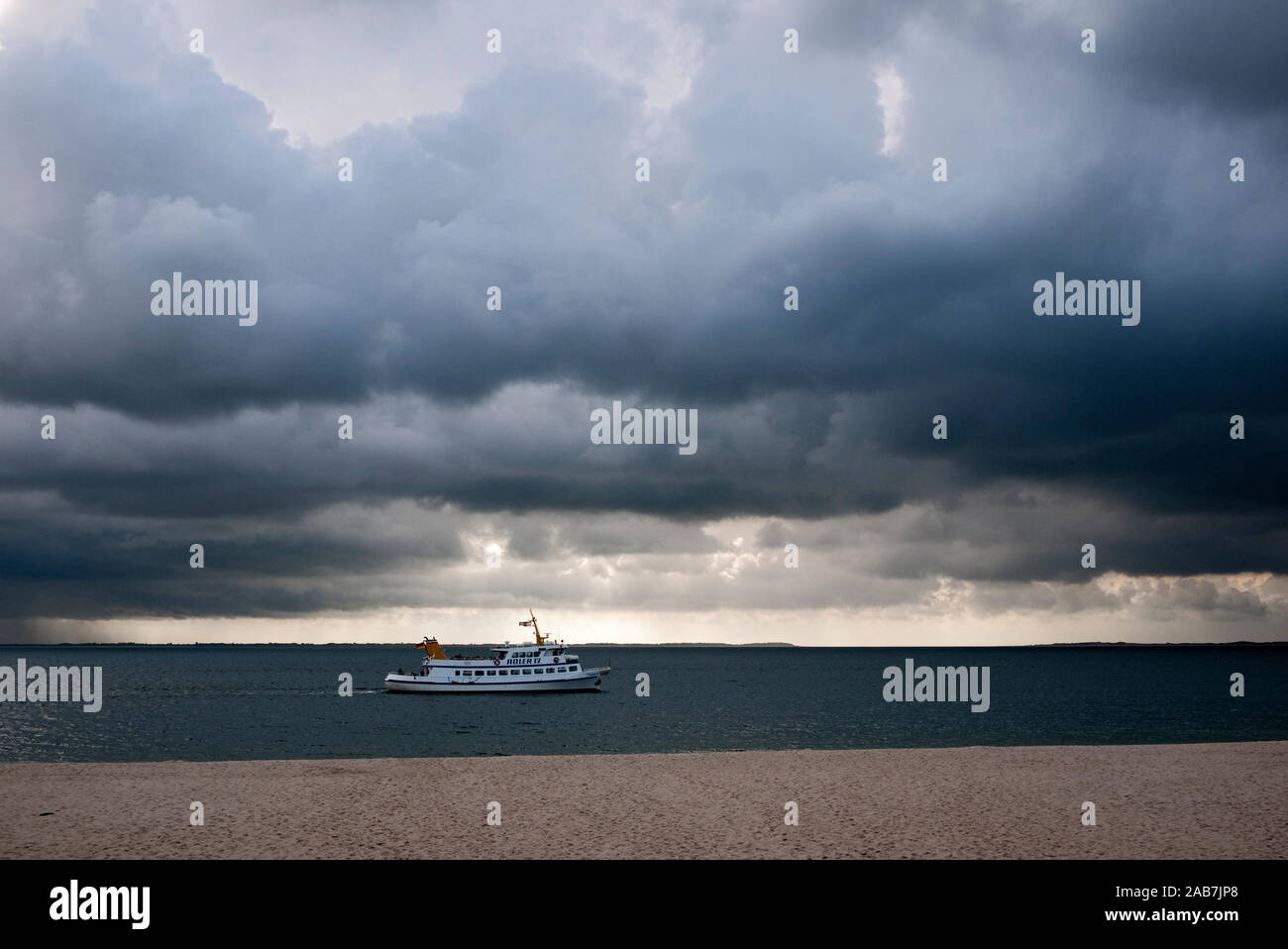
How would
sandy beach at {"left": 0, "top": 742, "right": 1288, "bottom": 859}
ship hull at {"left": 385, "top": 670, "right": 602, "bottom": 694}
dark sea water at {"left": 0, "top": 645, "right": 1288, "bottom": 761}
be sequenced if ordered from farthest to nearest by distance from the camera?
ship hull at {"left": 385, "top": 670, "right": 602, "bottom": 694}
dark sea water at {"left": 0, "top": 645, "right": 1288, "bottom": 761}
sandy beach at {"left": 0, "top": 742, "right": 1288, "bottom": 859}

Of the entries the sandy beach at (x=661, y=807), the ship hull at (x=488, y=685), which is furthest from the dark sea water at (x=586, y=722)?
the sandy beach at (x=661, y=807)

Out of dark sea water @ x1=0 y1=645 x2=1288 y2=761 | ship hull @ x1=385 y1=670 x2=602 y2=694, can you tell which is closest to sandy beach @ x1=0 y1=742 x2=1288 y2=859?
dark sea water @ x1=0 y1=645 x2=1288 y2=761

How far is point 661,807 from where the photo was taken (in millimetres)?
22609

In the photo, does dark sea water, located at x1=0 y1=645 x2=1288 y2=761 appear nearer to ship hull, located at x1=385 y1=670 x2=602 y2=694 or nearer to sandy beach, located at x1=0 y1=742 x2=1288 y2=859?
ship hull, located at x1=385 y1=670 x2=602 y2=694

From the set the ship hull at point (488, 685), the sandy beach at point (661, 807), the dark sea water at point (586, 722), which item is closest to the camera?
the sandy beach at point (661, 807)

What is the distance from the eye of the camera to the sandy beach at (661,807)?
59.9ft

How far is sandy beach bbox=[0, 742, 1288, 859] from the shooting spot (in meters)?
18.3

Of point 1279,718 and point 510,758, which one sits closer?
point 510,758

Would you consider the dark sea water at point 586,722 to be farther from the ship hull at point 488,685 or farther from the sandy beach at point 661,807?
the sandy beach at point 661,807

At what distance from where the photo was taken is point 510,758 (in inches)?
1291

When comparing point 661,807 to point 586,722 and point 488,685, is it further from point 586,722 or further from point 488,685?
point 488,685
